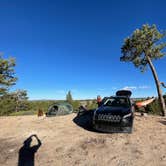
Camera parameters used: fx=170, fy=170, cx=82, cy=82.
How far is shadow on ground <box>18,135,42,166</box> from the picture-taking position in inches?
199

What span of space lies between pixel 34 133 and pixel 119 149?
4.27 metres

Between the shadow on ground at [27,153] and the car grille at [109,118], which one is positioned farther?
Result: the car grille at [109,118]

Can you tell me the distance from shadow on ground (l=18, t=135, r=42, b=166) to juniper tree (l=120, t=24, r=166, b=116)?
13.1m

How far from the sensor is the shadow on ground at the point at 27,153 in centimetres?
506

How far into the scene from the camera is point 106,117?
752 centimetres

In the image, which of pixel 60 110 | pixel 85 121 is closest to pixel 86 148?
pixel 85 121

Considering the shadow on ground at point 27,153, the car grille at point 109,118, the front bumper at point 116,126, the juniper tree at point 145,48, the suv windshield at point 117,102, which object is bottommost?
the shadow on ground at point 27,153

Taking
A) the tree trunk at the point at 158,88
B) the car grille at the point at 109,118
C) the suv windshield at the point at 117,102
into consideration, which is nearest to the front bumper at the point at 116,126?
the car grille at the point at 109,118

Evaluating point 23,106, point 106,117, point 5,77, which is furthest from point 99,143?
point 23,106

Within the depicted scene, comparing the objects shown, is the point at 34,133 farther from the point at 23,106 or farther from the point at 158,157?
the point at 23,106

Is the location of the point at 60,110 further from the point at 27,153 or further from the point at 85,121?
the point at 27,153

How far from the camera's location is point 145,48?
1667cm

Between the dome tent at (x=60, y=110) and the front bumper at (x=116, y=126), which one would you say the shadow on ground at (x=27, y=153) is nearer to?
the front bumper at (x=116, y=126)

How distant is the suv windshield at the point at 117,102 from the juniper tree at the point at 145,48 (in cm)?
899
